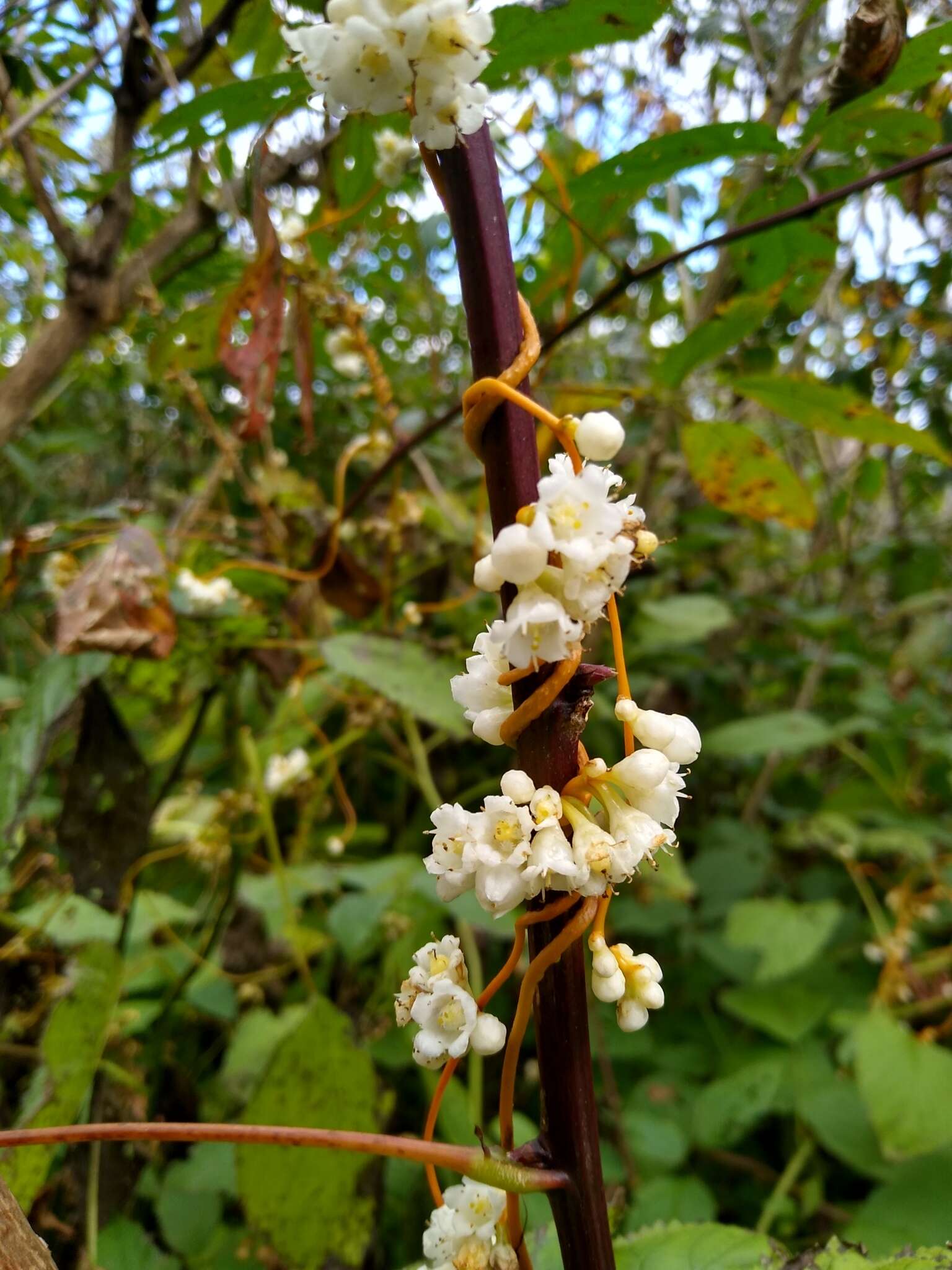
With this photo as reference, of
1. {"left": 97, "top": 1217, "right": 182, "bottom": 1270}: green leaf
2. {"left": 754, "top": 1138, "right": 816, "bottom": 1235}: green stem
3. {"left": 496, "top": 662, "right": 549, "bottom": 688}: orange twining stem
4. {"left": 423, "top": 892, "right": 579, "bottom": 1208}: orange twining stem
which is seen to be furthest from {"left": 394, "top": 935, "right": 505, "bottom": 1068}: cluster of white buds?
{"left": 754, "top": 1138, "right": 816, "bottom": 1235}: green stem

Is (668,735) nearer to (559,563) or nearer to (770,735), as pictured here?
(559,563)

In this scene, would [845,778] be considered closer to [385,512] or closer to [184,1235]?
[385,512]

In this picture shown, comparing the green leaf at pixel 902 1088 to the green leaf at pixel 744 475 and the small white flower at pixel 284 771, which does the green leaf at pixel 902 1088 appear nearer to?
the green leaf at pixel 744 475

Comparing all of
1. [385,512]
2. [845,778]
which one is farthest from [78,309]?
[845,778]

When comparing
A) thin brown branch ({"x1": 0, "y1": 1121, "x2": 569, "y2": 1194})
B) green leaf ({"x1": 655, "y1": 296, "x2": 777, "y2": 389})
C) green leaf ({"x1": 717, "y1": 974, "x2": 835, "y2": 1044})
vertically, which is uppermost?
green leaf ({"x1": 655, "y1": 296, "x2": 777, "y2": 389})

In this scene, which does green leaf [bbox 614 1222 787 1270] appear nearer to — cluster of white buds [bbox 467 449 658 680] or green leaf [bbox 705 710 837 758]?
cluster of white buds [bbox 467 449 658 680]

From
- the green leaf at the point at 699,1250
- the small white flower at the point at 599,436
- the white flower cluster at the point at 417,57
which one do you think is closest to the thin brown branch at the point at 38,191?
the white flower cluster at the point at 417,57

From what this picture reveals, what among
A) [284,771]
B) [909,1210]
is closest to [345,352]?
[284,771]

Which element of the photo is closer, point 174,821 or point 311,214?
point 311,214
